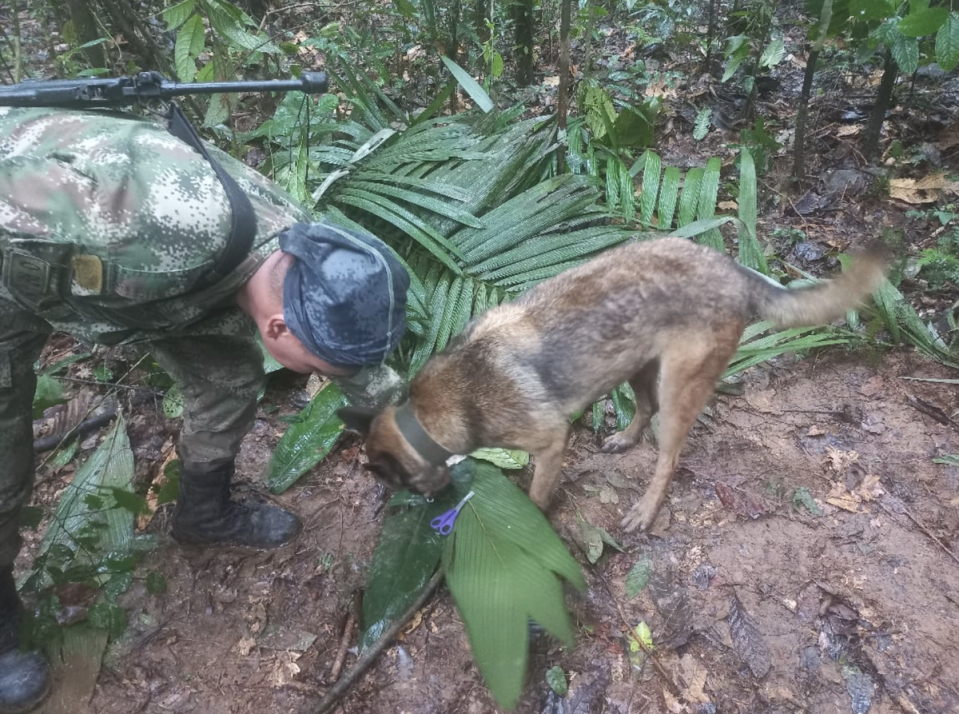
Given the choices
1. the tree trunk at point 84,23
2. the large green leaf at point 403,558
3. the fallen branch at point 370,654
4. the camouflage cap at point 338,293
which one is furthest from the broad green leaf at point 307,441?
the tree trunk at point 84,23

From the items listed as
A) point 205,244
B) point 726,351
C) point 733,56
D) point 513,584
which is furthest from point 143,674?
point 733,56

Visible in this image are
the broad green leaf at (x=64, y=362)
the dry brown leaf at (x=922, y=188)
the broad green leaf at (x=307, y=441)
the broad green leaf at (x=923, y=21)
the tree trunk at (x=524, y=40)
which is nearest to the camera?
the broad green leaf at (x=923, y=21)

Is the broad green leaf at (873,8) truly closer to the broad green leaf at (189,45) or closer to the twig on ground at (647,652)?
the twig on ground at (647,652)

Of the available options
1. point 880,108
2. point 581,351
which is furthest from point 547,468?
point 880,108

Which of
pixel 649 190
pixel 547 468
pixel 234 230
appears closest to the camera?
pixel 234 230

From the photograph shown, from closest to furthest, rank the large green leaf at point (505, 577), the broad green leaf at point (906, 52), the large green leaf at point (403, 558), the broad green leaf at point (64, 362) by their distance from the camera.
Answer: the large green leaf at point (505, 577)
the large green leaf at point (403, 558)
the broad green leaf at point (906, 52)
the broad green leaf at point (64, 362)

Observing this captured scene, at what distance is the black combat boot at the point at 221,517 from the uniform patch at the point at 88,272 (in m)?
1.33

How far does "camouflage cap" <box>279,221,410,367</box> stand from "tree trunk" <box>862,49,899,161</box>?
14.8ft

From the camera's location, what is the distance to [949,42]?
3355mm

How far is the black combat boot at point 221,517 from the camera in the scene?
3.03 metres

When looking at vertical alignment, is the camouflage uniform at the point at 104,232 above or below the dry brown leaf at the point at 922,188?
above

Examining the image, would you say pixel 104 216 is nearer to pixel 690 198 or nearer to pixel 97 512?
pixel 97 512

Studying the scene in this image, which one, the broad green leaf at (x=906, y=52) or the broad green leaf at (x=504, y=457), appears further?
the broad green leaf at (x=906, y=52)

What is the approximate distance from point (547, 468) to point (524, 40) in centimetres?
501
